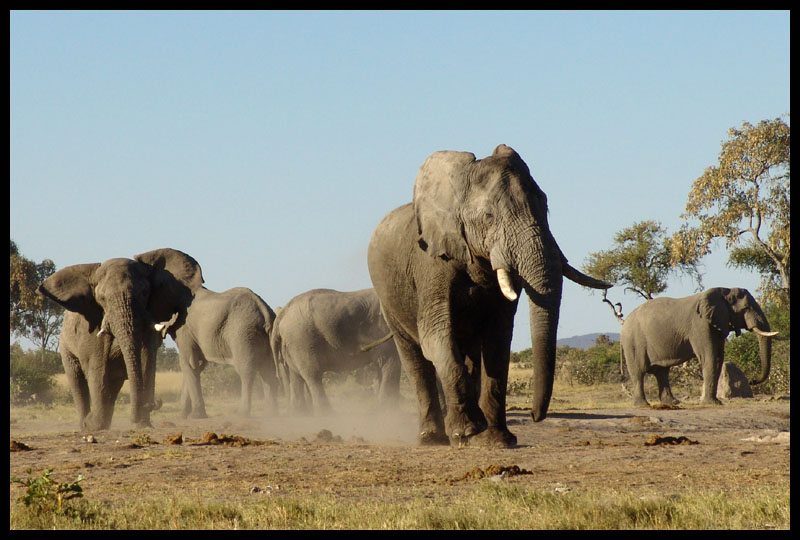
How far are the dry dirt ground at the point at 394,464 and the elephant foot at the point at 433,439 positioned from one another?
1.36 ft

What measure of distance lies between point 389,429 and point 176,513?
34.6ft

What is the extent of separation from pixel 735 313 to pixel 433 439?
12.5m

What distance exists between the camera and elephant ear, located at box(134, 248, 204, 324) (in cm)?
1641

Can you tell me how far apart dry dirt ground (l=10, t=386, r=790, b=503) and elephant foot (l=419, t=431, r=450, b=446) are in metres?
0.41

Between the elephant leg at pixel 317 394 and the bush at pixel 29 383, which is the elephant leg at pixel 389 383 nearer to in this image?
the elephant leg at pixel 317 394

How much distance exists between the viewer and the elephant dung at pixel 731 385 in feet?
83.7

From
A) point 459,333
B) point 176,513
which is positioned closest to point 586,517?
point 176,513

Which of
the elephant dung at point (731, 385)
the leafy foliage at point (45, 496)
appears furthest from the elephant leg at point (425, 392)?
the elephant dung at point (731, 385)

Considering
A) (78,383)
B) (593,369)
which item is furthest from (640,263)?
(78,383)

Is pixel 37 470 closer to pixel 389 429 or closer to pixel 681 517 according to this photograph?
pixel 681 517

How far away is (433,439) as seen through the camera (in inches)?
478

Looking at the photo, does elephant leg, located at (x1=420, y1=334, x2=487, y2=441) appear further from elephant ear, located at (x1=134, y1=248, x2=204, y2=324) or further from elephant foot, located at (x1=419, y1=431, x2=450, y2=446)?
elephant ear, located at (x1=134, y1=248, x2=204, y2=324)

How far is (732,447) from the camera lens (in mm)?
11180
